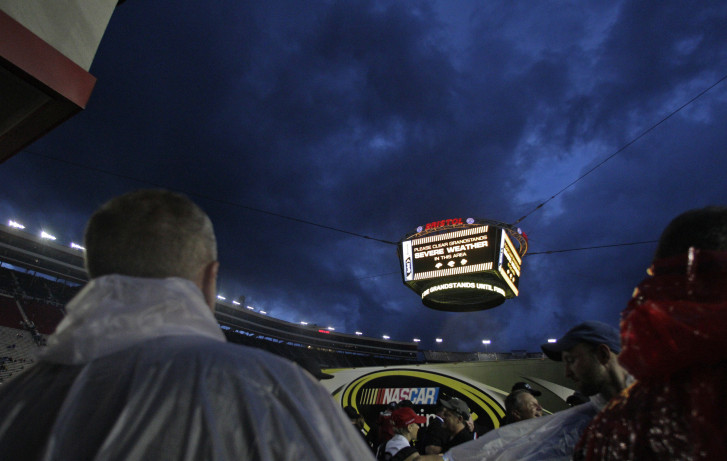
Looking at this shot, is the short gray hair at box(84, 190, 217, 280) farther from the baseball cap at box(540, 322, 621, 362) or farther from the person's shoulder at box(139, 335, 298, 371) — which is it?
the baseball cap at box(540, 322, 621, 362)

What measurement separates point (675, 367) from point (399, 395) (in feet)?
42.6

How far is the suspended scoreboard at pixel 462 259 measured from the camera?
12.0 meters

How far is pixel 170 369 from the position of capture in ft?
2.70

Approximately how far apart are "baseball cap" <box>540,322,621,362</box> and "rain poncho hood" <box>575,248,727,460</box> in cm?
152

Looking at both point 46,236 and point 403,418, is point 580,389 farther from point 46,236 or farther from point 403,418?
point 46,236

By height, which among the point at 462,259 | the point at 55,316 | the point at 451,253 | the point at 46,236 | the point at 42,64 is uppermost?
the point at 46,236

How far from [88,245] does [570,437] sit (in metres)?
2.76

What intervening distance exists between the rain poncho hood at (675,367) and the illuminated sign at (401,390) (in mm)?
12301

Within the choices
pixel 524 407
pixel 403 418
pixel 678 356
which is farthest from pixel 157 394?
pixel 403 418

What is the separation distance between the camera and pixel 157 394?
796mm

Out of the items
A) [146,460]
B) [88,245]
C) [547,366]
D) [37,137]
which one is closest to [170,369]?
[146,460]

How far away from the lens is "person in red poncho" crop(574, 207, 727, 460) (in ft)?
2.84

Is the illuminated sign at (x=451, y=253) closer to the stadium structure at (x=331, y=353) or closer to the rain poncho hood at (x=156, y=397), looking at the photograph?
the stadium structure at (x=331, y=353)

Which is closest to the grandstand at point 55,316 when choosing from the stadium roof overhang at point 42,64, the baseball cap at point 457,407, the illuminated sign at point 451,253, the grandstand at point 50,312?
the grandstand at point 50,312
